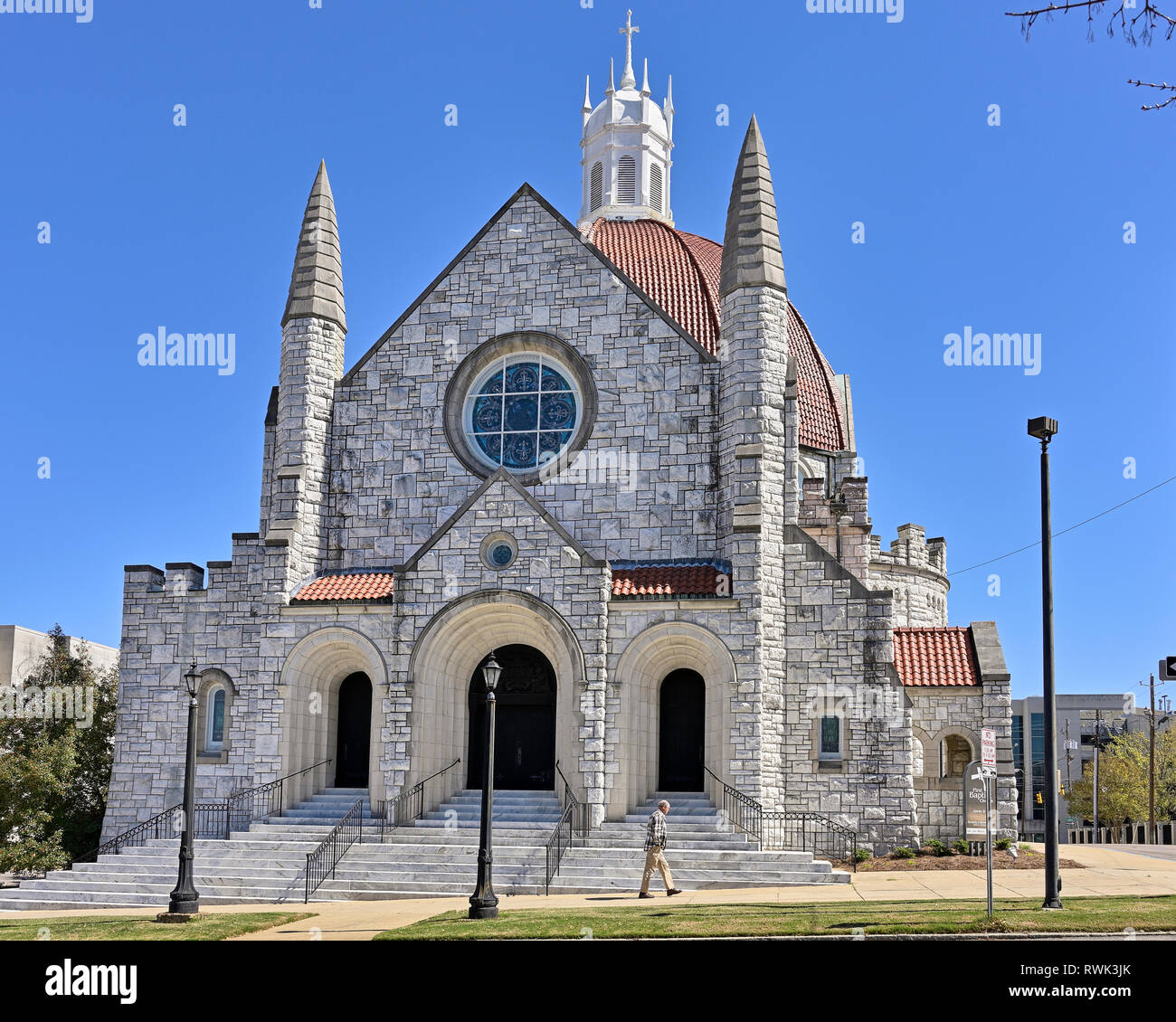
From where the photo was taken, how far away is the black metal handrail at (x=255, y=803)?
2677cm

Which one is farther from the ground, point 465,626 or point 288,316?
point 288,316

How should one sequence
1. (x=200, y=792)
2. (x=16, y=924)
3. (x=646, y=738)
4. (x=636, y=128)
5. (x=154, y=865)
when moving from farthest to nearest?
(x=636, y=128)
(x=200, y=792)
(x=646, y=738)
(x=154, y=865)
(x=16, y=924)

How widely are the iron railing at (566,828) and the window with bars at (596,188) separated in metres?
26.3

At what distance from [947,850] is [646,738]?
6.23m

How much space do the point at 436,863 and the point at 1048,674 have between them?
11.2 m

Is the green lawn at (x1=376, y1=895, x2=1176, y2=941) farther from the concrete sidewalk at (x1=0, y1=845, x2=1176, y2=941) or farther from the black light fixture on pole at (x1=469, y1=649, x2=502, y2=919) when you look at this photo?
the concrete sidewalk at (x1=0, y1=845, x2=1176, y2=941)

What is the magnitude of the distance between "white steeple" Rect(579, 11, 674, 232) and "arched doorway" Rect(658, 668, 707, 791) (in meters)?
22.1

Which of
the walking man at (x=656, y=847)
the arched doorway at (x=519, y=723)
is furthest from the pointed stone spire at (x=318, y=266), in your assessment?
the walking man at (x=656, y=847)

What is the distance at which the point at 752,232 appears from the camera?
28.0m
